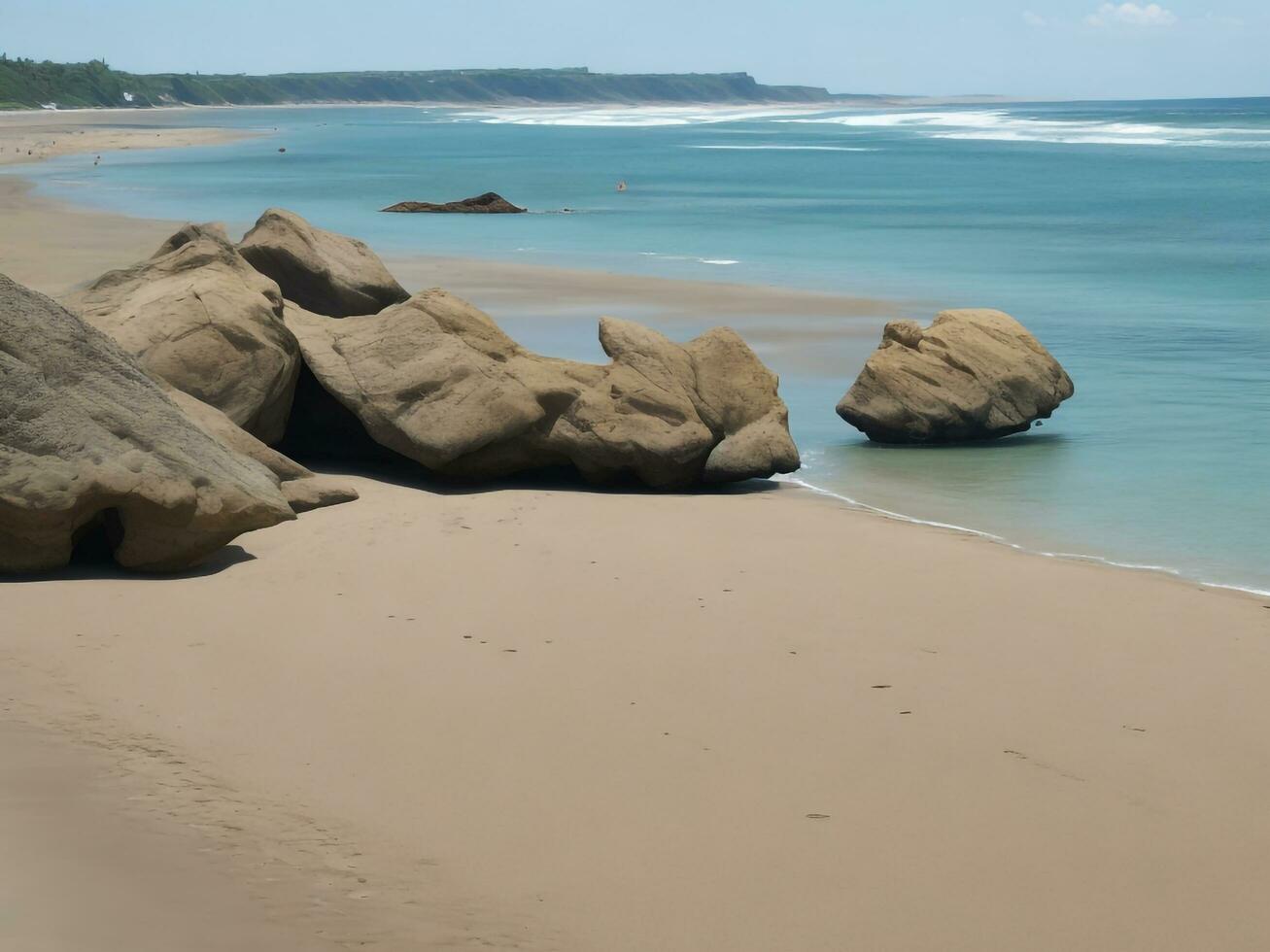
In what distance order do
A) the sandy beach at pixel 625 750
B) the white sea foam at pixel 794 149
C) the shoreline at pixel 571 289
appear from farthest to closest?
1. the white sea foam at pixel 794 149
2. the shoreline at pixel 571 289
3. the sandy beach at pixel 625 750

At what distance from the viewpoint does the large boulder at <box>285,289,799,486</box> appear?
27.7 ft

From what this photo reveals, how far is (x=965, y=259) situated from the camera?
25.3 metres

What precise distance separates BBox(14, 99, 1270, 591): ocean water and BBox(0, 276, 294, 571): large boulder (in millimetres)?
3215

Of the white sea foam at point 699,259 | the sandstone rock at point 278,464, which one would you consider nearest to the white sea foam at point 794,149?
the white sea foam at point 699,259

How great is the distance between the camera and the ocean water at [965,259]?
30.8 feet

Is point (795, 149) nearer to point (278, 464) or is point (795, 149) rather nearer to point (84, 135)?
point (84, 135)

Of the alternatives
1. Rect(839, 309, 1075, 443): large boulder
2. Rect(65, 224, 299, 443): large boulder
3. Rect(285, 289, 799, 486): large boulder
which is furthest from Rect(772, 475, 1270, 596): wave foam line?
Rect(65, 224, 299, 443): large boulder

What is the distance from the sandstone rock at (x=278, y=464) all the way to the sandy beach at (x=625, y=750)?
46 centimetres

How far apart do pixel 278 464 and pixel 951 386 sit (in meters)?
5.23

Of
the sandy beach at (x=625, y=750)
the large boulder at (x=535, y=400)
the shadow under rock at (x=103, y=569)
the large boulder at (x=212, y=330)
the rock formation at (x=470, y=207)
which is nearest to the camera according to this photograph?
the sandy beach at (x=625, y=750)

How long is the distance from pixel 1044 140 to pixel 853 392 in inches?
3287

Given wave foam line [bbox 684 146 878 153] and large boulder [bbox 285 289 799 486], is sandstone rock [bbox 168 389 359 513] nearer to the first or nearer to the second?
large boulder [bbox 285 289 799 486]

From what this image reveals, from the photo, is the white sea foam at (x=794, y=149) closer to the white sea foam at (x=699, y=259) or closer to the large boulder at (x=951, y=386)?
the white sea foam at (x=699, y=259)

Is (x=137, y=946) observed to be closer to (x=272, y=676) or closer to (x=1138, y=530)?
(x=272, y=676)
